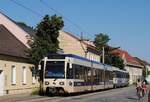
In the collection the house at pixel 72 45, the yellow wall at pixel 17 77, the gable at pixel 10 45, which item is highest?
the house at pixel 72 45

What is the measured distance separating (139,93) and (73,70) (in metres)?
5.36

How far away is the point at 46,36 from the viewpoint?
45.0 metres

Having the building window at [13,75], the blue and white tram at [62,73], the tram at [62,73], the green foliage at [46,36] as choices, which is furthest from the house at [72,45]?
the blue and white tram at [62,73]

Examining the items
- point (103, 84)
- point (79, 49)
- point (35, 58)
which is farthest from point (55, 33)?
point (79, 49)

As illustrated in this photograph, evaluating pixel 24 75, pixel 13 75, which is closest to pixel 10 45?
pixel 24 75

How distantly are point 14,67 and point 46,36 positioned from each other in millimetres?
6330

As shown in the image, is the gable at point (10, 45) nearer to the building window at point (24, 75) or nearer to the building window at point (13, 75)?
the building window at point (13, 75)

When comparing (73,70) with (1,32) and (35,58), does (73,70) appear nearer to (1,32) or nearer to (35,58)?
(35,58)

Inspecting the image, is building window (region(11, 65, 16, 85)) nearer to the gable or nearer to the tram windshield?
the gable

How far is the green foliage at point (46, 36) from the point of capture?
43.7 meters

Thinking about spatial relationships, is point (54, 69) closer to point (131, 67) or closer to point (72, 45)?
point (72, 45)

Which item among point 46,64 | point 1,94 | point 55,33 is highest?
point 55,33

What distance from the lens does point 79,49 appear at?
7875 cm

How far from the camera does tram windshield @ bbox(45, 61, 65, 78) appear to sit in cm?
3516
